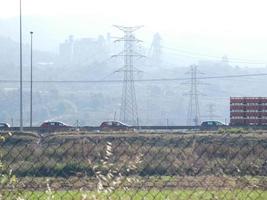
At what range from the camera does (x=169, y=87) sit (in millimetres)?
131625

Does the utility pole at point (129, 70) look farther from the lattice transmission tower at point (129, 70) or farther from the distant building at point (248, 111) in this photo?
the distant building at point (248, 111)

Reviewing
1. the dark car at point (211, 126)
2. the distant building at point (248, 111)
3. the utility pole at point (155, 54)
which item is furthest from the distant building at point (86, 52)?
the distant building at point (248, 111)

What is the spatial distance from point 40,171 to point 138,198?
2655 millimetres

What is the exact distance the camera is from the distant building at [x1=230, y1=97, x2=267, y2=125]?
43.8m

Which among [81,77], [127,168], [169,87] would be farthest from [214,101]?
[127,168]

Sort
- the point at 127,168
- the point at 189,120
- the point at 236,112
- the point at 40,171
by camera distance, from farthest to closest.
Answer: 1. the point at 189,120
2. the point at 236,112
3. the point at 40,171
4. the point at 127,168

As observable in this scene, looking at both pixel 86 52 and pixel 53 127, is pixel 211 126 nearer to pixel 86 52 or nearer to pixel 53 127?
pixel 53 127

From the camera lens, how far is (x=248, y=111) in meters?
44.5

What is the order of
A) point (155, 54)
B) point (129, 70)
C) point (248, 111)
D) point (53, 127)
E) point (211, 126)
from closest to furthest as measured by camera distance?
point (53, 127), point (248, 111), point (211, 126), point (129, 70), point (155, 54)

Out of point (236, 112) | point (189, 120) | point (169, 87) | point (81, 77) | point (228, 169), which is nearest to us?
point (228, 169)

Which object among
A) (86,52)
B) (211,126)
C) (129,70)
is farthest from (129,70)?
(86,52)

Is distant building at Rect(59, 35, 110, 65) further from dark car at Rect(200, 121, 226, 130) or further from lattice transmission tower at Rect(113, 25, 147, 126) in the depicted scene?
dark car at Rect(200, 121, 226, 130)

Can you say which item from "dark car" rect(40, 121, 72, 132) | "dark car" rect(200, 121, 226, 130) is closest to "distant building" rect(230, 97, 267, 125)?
"dark car" rect(200, 121, 226, 130)

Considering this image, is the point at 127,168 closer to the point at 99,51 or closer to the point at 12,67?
the point at 12,67
